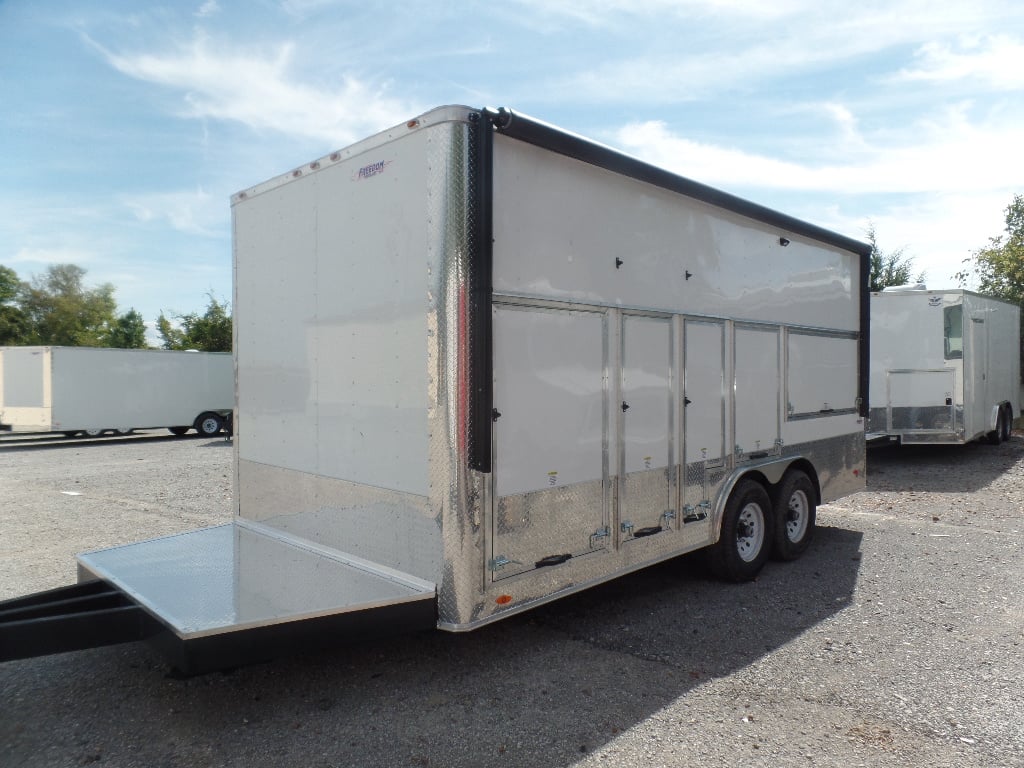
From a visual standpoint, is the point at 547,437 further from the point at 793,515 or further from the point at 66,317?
the point at 66,317

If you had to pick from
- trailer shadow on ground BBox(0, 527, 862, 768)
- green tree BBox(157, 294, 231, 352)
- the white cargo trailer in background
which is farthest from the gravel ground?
green tree BBox(157, 294, 231, 352)

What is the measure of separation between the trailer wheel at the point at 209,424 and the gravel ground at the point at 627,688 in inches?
555

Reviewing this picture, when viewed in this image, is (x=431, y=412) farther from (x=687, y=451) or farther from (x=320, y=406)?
(x=687, y=451)

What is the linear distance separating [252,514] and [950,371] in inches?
409

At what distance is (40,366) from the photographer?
16.8 meters

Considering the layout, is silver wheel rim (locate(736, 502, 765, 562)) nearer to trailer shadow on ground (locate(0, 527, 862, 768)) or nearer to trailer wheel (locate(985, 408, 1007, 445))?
trailer shadow on ground (locate(0, 527, 862, 768))

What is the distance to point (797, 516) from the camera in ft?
20.7

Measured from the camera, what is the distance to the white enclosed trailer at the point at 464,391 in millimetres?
3475

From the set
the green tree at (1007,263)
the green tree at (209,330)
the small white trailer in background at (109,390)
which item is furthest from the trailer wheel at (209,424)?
the green tree at (1007,263)

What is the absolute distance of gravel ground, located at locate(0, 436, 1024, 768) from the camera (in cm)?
315

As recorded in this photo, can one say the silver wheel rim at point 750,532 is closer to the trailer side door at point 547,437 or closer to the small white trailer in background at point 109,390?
the trailer side door at point 547,437

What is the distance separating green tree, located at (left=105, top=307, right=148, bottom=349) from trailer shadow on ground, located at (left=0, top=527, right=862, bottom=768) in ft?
159

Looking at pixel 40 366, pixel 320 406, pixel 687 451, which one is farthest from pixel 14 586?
pixel 40 366

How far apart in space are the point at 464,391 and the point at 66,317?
51875 millimetres
